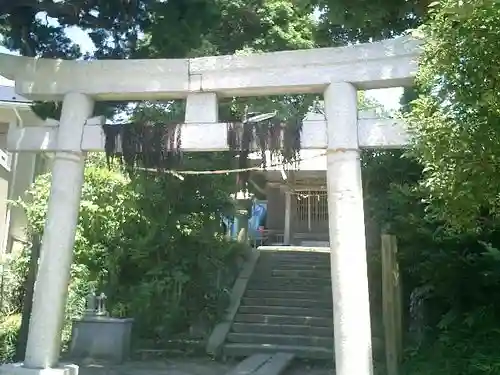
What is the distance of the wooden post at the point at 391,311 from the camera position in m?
7.62

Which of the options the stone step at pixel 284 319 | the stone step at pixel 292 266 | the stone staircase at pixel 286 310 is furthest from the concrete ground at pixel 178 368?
the stone step at pixel 292 266

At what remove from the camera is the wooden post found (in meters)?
7.62

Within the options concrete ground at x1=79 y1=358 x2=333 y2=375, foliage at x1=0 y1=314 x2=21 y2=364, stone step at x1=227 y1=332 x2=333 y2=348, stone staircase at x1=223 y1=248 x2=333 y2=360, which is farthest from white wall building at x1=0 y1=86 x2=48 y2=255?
stone step at x1=227 y1=332 x2=333 y2=348

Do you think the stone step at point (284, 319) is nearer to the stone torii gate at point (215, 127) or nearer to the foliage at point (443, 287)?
the foliage at point (443, 287)

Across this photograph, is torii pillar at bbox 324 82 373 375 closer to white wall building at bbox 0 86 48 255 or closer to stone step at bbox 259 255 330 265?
stone step at bbox 259 255 330 265

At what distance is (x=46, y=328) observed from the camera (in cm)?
703

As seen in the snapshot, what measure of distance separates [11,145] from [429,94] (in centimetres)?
527

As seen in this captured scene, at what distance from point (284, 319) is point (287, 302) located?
29.9 inches

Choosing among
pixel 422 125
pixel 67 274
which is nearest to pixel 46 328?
pixel 67 274

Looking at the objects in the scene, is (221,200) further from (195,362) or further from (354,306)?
(354,306)

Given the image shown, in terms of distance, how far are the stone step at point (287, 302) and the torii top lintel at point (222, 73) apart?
625cm

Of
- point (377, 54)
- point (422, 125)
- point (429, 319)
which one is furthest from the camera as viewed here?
point (429, 319)

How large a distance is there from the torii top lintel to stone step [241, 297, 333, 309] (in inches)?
246

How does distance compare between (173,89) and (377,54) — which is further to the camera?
(173,89)
